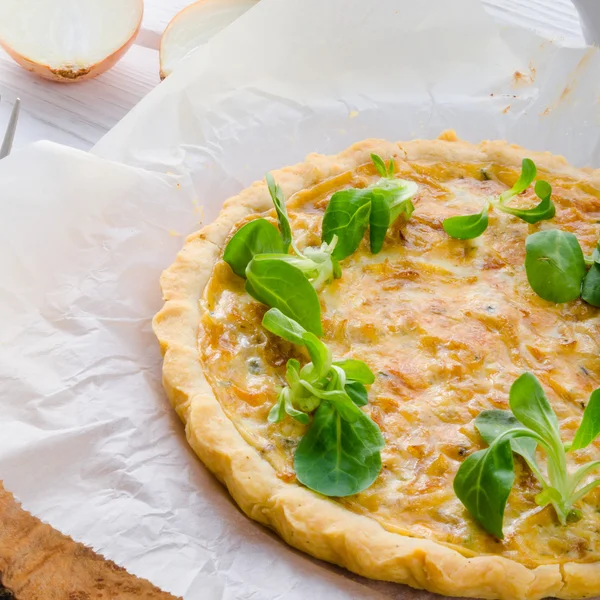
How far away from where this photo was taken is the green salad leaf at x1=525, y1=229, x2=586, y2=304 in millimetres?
3141

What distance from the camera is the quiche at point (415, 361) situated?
2.43m

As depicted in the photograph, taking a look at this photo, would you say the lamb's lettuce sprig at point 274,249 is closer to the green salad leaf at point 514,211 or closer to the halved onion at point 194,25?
the green salad leaf at point 514,211

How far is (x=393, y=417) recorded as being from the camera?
108 inches

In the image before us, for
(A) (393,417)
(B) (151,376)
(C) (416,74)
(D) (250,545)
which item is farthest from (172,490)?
(C) (416,74)

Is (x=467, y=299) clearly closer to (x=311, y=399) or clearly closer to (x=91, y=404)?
(x=311, y=399)

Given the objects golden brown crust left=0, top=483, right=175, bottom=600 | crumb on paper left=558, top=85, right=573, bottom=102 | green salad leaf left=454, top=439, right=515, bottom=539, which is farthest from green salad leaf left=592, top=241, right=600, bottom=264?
golden brown crust left=0, top=483, right=175, bottom=600

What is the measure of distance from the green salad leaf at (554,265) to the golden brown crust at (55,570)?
172 centimetres

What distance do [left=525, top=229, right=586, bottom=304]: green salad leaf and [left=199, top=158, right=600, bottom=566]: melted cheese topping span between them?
6 centimetres

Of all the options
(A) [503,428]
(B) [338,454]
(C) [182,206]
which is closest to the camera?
(B) [338,454]

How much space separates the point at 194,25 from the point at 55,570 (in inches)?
124

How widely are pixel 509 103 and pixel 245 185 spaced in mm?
1450

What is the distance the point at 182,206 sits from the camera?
3689mm

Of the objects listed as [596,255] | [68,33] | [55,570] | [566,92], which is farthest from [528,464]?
[68,33]

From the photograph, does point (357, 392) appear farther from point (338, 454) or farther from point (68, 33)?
point (68, 33)
